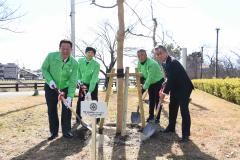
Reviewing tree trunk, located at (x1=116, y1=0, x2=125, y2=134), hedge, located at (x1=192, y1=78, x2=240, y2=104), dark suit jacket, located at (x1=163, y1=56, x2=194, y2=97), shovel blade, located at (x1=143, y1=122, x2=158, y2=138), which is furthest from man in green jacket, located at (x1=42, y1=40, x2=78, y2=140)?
hedge, located at (x1=192, y1=78, x2=240, y2=104)

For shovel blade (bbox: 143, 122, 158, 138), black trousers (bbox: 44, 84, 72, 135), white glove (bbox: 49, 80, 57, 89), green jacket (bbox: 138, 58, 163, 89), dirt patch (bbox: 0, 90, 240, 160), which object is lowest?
dirt patch (bbox: 0, 90, 240, 160)

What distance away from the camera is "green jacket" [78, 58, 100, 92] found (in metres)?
8.55

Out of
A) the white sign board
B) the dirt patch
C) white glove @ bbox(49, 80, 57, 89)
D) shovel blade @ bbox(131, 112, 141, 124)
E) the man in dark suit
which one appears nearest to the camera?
the white sign board

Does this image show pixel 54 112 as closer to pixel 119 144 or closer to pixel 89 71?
pixel 119 144

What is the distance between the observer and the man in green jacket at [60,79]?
710 cm

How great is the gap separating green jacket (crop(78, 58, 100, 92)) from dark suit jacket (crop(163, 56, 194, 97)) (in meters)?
1.79

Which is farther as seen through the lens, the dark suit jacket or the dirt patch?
the dark suit jacket

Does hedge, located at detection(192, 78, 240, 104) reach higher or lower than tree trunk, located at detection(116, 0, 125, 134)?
lower

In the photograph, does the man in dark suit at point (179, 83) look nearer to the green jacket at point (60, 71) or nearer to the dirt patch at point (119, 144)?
the dirt patch at point (119, 144)

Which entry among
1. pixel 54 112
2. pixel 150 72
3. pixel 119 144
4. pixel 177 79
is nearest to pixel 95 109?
pixel 119 144

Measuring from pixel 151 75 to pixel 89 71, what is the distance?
50.7 inches

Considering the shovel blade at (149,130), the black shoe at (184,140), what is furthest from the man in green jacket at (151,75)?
the black shoe at (184,140)

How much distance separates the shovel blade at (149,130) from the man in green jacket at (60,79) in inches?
52.8

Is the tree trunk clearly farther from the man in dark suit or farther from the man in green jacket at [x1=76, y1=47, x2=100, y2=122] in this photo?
the man in green jacket at [x1=76, y1=47, x2=100, y2=122]
